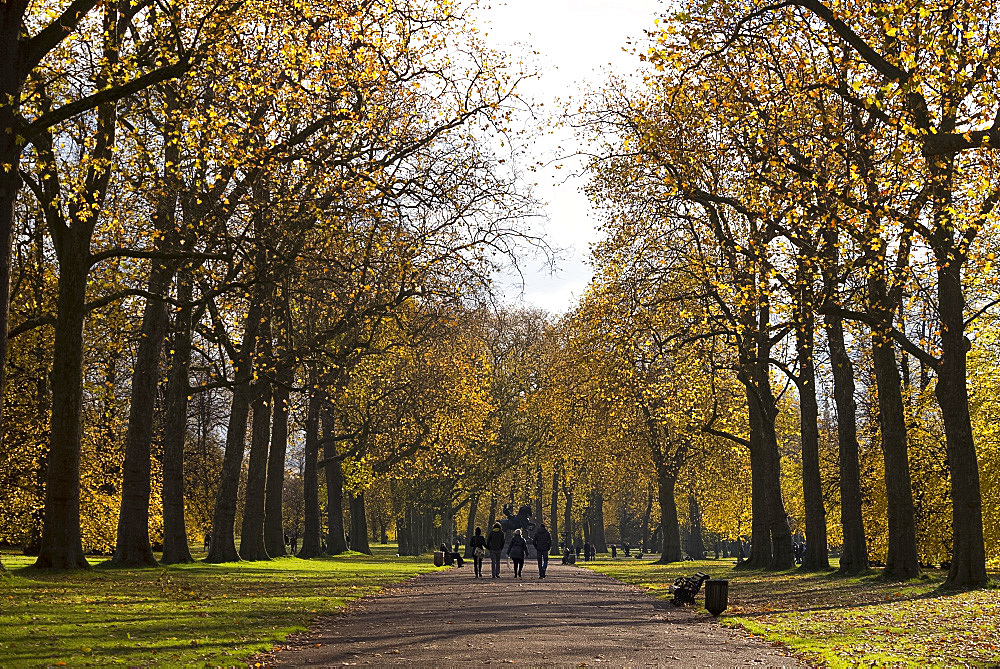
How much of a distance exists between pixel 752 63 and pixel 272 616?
15.2 meters

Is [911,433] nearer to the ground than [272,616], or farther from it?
farther from it

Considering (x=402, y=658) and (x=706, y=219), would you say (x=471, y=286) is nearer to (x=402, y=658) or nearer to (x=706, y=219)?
(x=706, y=219)

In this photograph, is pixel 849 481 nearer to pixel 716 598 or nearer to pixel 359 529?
pixel 716 598

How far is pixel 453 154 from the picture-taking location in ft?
82.0

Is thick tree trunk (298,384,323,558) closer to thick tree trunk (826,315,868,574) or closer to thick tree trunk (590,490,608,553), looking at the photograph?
thick tree trunk (826,315,868,574)

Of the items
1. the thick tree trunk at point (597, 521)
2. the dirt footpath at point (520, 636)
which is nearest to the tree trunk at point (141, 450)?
the dirt footpath at point (520, 636)

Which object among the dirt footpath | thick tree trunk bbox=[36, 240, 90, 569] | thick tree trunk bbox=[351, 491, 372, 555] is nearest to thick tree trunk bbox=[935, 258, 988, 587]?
the dirt footpath

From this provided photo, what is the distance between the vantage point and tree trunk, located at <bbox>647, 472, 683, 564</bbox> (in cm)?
4659

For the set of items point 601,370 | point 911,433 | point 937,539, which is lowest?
point 937,539

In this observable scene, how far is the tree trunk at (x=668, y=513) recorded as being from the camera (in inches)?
1834

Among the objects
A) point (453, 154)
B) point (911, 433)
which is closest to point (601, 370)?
point (911, 433)

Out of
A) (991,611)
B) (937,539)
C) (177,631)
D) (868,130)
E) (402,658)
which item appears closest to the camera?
(402,658)

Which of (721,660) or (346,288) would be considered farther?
(346,288)

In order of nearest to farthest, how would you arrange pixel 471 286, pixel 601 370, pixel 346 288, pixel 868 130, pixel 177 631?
pixel 177 631 → pixel 868 130 → pixel 346 288 → pixel 471 286 → pixel 601 370
